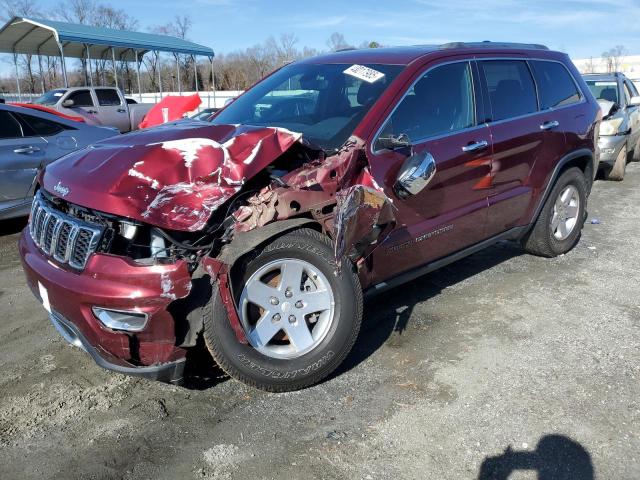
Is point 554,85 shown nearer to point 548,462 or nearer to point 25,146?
point 548,462

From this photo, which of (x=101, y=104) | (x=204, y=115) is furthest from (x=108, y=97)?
(x=204, y=115)

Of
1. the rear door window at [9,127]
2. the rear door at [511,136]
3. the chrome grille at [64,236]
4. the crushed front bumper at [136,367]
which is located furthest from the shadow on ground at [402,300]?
the rear door window at [9,127]

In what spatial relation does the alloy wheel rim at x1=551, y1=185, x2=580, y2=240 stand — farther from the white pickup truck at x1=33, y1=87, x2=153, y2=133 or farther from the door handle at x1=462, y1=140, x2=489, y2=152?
the white pickup truck at x1=33, y1=87, x2=153, y2=133

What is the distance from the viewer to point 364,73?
12.6 ft

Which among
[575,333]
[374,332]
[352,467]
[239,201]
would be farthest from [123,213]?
[575,333]

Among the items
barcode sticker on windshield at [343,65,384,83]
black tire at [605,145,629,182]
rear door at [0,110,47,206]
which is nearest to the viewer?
barcode sticker on windshield at [343,65,384,83]

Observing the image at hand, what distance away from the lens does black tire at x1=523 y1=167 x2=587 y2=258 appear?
504 cm

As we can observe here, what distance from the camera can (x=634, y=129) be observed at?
33.1 feet

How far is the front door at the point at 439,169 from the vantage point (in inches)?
138

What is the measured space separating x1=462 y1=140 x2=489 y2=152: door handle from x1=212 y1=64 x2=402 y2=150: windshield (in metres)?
0.72

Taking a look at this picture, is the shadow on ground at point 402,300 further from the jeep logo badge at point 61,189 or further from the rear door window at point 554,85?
the jeep logo badge at point 61,189

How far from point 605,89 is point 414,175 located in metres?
8.47

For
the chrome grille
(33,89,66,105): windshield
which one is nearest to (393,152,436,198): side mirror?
the chrome grille

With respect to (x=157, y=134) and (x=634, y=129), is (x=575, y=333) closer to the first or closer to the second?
(x=157, y=134)
